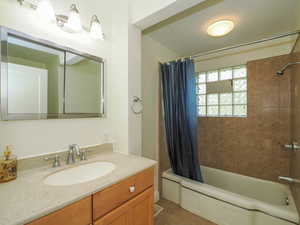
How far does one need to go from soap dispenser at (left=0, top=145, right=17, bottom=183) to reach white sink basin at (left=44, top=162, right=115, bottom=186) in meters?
0.18

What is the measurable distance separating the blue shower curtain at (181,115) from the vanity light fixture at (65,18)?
1.02 metres

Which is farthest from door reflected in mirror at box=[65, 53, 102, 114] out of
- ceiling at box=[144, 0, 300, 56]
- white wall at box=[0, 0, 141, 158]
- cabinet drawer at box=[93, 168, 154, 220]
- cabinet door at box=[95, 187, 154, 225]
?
ceiling at box=[144, 0, 300, 56]

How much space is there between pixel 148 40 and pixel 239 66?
4.96ft

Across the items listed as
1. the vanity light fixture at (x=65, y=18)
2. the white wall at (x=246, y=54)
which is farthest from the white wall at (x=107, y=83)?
the white wall at (x=246, y=54)

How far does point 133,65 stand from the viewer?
56.9 inches

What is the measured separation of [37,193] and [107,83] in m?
1.11

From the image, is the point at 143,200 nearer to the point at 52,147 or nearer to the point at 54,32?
the point at 52,147

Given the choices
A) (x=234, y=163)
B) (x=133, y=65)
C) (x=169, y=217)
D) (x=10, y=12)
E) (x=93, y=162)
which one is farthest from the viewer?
(x=234, y=163)

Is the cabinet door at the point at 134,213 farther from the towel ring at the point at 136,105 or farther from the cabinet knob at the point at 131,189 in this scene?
the towel ring at the point at 136,105

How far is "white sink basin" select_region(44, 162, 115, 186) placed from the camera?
94cm

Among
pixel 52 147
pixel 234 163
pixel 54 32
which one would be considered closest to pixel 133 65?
pixel 54 32

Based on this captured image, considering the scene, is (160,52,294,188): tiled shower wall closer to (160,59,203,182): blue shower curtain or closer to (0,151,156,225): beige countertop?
(160,59,203,182): blue shower curtain

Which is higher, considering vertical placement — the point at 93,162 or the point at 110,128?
the point at 110,128

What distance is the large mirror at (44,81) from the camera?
2.96 feet
